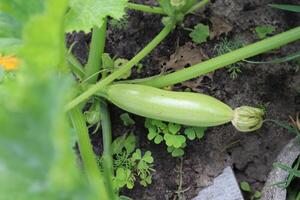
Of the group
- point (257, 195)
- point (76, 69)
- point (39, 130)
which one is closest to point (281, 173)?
point (257, 195)

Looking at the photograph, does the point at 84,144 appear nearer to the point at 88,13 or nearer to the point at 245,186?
the point at 88,13

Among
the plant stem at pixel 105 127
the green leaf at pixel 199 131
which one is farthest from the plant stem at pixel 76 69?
the green leaf at pixel 199 131

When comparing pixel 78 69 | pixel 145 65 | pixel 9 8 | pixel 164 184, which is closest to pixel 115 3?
pixel 9 8

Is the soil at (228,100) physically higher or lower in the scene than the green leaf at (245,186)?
higher

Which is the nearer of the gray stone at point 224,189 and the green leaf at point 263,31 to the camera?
the gray stone at point 224,189

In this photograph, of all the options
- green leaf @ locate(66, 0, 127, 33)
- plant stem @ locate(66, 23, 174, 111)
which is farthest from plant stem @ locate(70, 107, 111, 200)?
green leaf @ locate(66, 0, 127, 33)

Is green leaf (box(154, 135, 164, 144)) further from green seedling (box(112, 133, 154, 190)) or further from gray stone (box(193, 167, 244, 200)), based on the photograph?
gray stone (box(193, 167, 244, 200))

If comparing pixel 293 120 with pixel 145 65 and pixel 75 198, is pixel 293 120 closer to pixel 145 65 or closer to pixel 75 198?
pixel 145 65

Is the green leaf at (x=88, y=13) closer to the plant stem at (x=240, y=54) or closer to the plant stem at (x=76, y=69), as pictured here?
the plant stem at (x=240, y=54)

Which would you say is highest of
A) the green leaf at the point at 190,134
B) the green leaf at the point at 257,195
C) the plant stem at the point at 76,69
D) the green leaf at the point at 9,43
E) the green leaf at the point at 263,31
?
the green leaf at the point at 263,31
